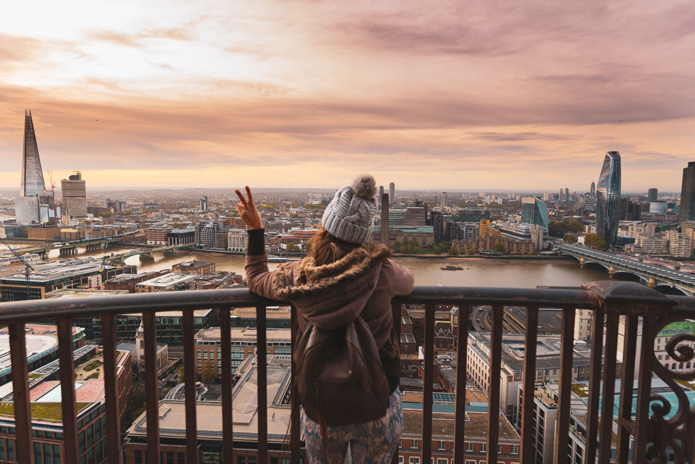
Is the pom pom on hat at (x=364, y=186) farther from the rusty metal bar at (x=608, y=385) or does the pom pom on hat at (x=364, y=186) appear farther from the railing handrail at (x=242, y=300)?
the rusty metal bar at (x=608, y=385)

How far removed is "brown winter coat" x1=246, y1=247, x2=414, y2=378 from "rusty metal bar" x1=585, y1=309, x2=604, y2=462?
13.5 inches

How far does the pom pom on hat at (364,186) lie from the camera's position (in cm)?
65

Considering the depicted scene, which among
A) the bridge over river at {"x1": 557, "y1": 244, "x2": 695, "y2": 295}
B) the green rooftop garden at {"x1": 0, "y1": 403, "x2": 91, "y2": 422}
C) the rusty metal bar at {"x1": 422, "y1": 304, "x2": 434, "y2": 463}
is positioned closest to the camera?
the rusty metal bar at {"x1": 422, "y1": 304, "x2": 434, "y2": 463}

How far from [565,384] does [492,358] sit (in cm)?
14

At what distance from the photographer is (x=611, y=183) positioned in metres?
27.1

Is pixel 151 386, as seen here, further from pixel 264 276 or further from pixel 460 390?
pixel 460 390

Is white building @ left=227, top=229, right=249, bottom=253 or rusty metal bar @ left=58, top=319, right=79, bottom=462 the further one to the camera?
white building @ left=227, top=229, right=249, bottom=253

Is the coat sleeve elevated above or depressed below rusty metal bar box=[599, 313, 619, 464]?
above

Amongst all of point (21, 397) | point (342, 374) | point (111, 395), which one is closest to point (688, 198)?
point (342, 374)

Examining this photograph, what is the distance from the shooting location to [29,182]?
2802cm

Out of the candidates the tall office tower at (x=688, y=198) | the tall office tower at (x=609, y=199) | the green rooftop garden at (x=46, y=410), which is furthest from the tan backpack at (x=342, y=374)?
the tall office tower at (x=688, y=198)

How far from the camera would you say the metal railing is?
71 cm

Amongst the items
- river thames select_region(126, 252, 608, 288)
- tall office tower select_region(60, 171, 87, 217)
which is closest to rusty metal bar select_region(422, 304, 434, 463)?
river thames select_region(126, 252, 608, 288)

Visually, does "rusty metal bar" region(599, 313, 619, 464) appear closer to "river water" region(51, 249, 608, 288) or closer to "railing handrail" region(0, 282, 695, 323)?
"railing handrail" region(0, 282, 695, 323)
